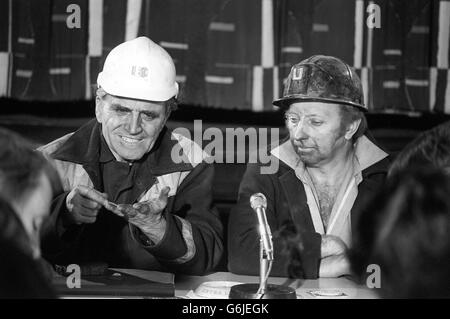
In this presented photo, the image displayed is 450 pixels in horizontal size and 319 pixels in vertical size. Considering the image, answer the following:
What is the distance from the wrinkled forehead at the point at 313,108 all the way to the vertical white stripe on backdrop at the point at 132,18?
3.57ft

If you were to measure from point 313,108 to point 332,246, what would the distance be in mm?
453

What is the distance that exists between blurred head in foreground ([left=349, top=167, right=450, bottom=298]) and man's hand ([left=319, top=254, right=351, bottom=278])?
1.93 ft

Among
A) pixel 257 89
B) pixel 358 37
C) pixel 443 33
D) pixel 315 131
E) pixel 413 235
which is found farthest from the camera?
pixel 257 89

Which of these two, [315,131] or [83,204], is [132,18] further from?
[83,204]

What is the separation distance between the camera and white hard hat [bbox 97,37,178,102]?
2.39 metres

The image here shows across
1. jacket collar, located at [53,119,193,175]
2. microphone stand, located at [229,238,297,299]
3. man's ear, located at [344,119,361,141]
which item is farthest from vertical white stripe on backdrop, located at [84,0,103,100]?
microphone stand, located at [229,238,297,299]

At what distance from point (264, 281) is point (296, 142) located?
872mm

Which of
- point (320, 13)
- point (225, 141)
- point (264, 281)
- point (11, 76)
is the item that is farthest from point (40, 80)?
point (264, 281)

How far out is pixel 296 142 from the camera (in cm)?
257

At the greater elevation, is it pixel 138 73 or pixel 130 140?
pixel 138 73

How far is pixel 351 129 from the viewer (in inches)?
105

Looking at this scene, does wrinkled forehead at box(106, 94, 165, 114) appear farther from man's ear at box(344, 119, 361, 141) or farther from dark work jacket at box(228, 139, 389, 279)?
man's ear at box(344, 119, 361, 141)

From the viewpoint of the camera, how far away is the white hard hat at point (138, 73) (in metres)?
2.39

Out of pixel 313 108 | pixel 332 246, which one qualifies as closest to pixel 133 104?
pixel 313 108
